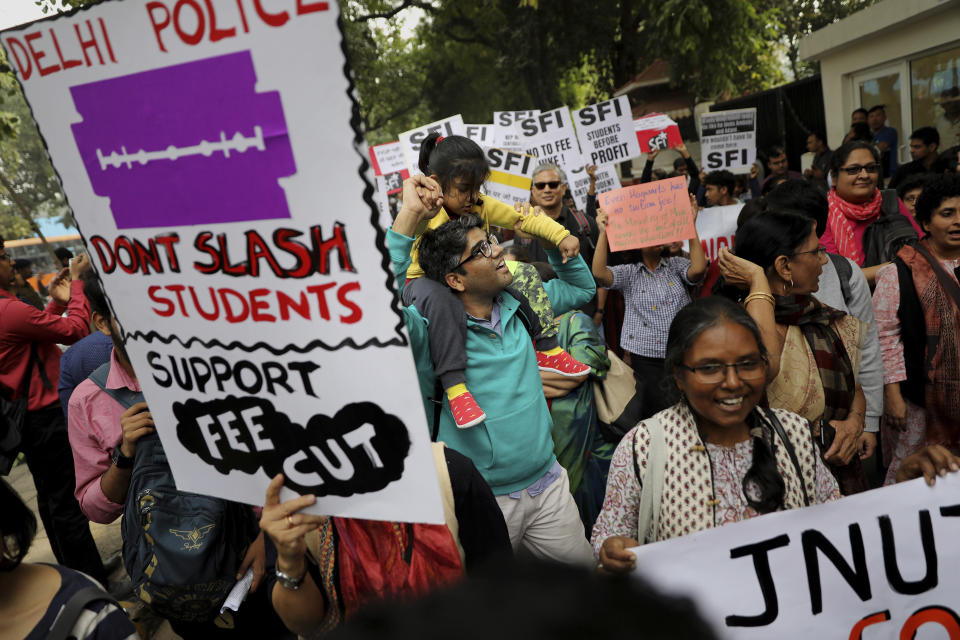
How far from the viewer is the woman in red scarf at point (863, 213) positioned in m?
3.79

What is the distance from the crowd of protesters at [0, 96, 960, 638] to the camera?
162cm

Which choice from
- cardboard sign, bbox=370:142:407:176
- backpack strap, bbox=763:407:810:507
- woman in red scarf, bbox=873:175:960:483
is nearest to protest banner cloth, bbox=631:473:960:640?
backpack strap, bbox=763:407:810:507

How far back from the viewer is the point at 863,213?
12.6ft

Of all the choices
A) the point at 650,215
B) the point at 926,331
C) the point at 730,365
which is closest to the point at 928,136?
the point at 650,215

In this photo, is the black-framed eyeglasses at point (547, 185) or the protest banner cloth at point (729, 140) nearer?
the black-framed eyeglasses at point (547, 185)

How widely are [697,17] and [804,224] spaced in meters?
11.2

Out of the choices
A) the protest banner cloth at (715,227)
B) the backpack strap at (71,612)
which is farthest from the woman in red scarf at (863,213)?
the backpack strap at (71,612)

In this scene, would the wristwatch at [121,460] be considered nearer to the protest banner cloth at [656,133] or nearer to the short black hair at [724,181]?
the short black hair at [724,181]

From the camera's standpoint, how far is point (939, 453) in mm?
1716

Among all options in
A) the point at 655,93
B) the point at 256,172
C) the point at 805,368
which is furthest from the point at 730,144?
the point at 655,93

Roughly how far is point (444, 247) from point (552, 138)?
3974 mm

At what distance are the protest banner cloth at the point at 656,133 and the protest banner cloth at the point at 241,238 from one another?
5.87 meters

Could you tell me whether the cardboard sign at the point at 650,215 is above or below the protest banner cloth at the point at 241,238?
below

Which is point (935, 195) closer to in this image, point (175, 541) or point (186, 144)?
point (186, 144)
